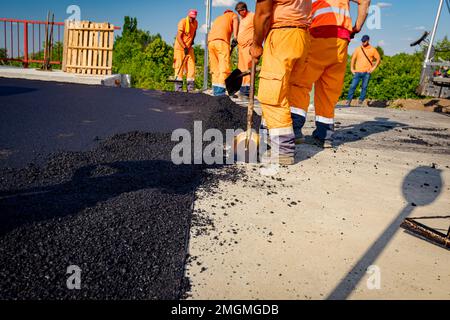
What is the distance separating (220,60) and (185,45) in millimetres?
1630

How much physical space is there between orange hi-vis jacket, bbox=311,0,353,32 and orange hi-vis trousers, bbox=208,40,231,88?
385 cm

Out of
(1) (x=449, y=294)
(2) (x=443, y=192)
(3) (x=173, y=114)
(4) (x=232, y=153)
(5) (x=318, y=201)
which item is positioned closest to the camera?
(1) (x=449, y=294)

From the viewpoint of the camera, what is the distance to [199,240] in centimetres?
181

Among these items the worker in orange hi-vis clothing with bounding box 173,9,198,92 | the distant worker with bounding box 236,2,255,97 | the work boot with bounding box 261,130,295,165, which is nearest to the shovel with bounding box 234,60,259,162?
the work boot with bounding box 261,130,295,165

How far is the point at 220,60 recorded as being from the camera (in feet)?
24.0

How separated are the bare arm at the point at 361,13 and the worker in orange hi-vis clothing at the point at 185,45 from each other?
550cm

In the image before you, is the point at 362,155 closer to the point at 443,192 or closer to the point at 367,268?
the point at 443,192

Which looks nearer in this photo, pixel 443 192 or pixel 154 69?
pixel 443 192

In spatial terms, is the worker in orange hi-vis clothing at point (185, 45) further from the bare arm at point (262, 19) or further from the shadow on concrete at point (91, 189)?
the shadow on concrete at point (91, 189)

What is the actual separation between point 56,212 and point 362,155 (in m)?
3.37

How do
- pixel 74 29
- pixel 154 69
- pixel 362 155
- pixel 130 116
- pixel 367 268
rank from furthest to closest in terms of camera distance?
1. pixel 154 69
2. pixel 74 29
3. pixel 130 116
4. pixel 362 155
5. pixel 367 268

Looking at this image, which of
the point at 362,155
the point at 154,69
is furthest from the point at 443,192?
the point at 154,69

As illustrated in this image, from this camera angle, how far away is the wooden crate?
977 centimetres

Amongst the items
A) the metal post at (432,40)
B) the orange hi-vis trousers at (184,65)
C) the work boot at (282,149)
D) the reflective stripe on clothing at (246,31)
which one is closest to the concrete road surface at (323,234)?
the work boot at (282,149)
